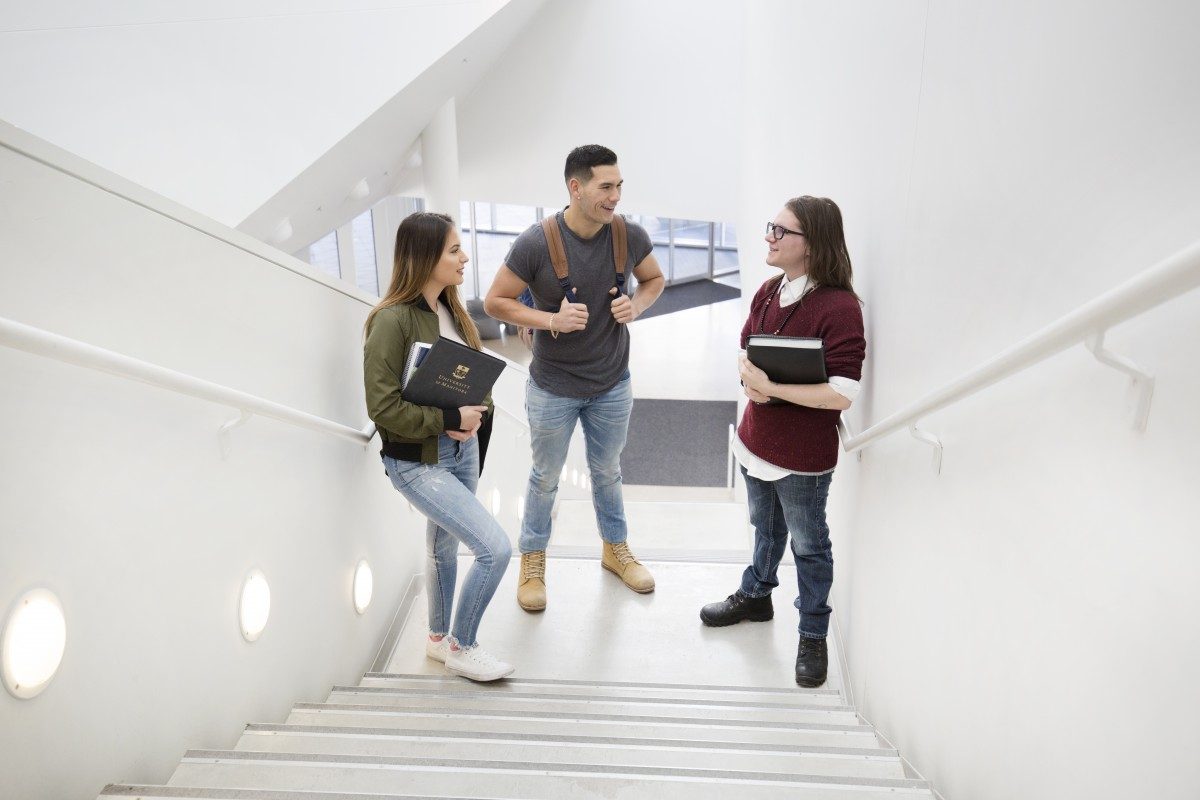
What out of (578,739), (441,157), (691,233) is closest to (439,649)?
(578,739)

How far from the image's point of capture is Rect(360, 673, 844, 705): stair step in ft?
9.75

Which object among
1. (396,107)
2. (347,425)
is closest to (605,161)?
(347,425)

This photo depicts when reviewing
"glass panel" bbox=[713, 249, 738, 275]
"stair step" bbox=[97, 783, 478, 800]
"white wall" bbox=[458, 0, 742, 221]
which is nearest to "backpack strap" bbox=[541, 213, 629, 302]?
"stair step" bbox=[97, 783, 478, 800]

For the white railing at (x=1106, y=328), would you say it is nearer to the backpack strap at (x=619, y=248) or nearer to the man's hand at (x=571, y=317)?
the man's hand at (x=571, y=317)

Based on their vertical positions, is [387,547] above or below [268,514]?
below

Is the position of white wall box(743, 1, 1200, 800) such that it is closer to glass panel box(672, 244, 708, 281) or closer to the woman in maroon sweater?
the woman in maroon sweater

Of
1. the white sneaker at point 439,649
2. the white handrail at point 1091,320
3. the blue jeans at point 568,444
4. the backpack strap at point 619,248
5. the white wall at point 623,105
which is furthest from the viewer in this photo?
the white wall at point 623,105

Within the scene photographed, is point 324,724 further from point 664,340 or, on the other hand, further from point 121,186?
point 664,340

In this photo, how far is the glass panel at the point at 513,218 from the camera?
66.8ft

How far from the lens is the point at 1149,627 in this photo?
1.28m

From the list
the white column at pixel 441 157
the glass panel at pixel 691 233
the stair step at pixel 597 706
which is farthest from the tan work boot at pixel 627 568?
the glass panel at pixel 691 233

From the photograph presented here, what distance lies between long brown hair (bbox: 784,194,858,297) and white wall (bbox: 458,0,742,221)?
684cm

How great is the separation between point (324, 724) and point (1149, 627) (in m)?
2.08

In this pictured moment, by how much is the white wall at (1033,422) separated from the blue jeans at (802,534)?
0.52ft
